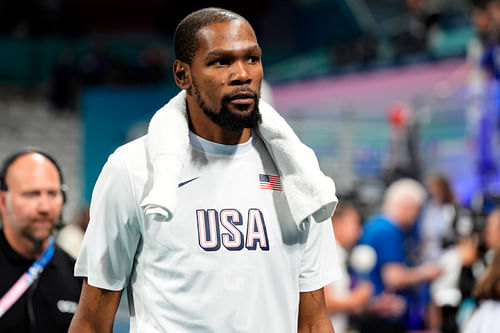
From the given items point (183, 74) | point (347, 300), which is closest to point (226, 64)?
point (183, 74)

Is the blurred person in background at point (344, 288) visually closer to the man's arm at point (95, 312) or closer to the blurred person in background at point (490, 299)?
the blurred person in background at point (490, 299)

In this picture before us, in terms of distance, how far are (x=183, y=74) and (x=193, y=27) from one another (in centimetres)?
14

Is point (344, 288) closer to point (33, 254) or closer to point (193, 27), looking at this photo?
point (33, 254)

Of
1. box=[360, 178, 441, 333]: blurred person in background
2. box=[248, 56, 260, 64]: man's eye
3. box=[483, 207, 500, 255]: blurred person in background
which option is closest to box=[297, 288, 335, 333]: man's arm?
box=[248, 56, 260, 64]: man's eye

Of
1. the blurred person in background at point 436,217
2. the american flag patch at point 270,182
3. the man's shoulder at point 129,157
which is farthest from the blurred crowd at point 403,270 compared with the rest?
the man's shoulder at point 129,157

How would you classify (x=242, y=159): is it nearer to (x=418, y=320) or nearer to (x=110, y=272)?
(x=110, y=272)

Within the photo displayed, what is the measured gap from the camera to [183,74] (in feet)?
7.59

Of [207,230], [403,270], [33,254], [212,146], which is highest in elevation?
[212,146]

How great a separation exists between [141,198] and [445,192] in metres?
5.82

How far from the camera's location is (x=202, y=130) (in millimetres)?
2334

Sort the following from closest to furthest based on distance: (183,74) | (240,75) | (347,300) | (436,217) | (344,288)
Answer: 1. (240,75)
2. (183,74)
3. (347,300)
4. (344,288)
5. (436,217)

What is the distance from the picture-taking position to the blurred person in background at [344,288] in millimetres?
5480

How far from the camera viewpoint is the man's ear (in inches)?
90.2

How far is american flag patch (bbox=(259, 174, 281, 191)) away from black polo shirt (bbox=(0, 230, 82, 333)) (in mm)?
1281
